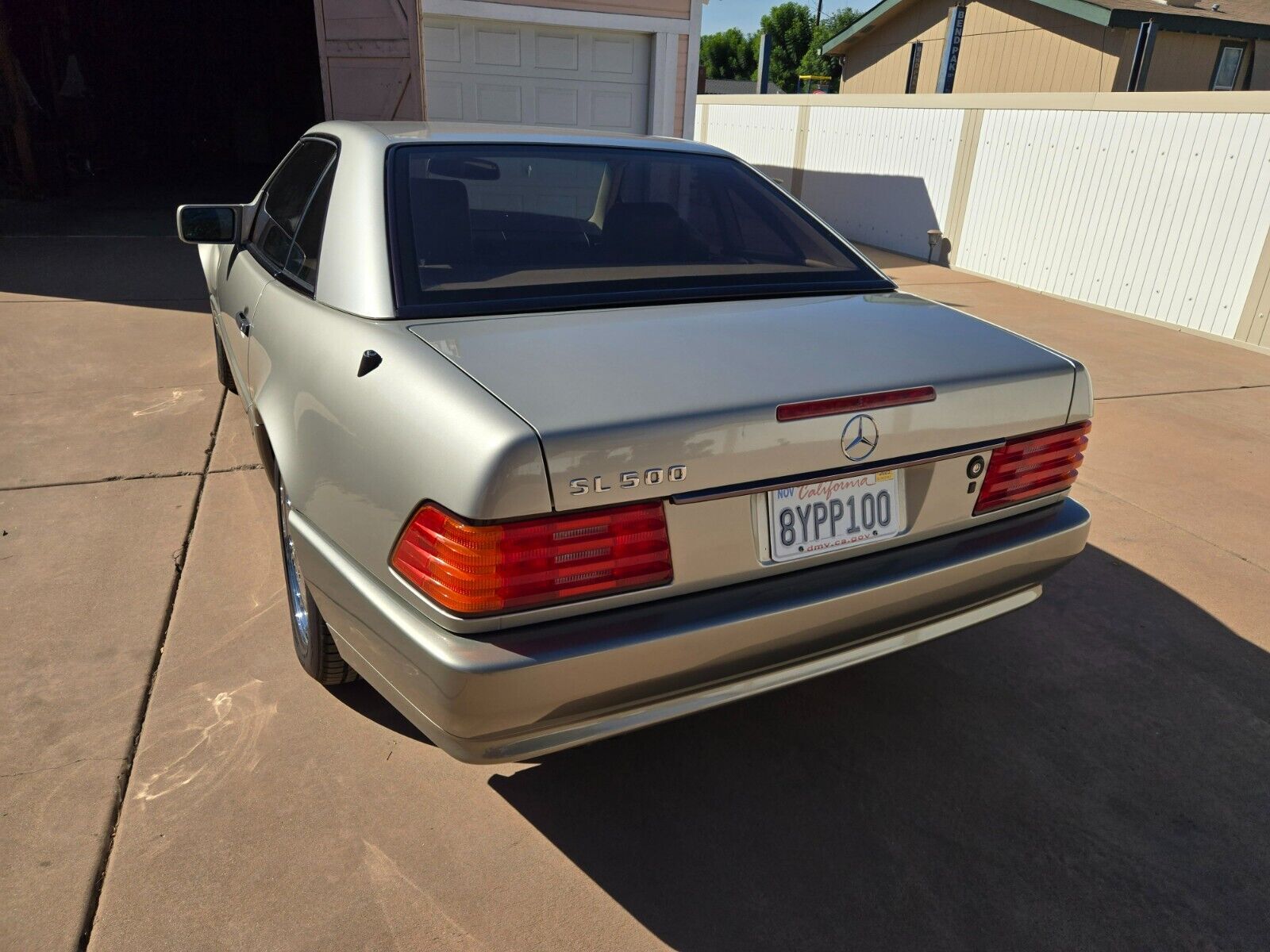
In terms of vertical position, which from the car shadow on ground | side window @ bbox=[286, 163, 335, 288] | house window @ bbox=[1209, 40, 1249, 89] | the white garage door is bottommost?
the car shadow on ground

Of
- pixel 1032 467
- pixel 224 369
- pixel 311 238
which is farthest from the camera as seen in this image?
pixel 224 369

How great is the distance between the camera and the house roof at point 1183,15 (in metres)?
17.8

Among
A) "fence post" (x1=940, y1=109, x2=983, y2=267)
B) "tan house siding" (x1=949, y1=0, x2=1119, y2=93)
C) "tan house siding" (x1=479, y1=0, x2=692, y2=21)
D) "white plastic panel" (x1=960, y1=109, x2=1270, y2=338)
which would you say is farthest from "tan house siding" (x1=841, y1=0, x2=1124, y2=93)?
"tan house siding" (x1=479, y1=0, x2=692, y2=21)

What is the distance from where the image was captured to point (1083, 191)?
9602 millimetres

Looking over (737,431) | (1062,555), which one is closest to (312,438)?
(737,431)

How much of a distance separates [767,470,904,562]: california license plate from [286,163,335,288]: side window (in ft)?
4.90

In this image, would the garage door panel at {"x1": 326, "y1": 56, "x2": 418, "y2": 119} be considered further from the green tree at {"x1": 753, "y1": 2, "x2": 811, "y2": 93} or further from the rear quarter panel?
the green tree at {"x1": 753, "y1": 2, "x2": 811, "y2": 93}

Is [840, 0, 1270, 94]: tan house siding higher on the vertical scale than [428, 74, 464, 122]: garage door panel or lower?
higher

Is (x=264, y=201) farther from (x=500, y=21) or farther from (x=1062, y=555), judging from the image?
(x=500, y=21)

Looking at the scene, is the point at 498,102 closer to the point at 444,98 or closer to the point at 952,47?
the point at 444,98

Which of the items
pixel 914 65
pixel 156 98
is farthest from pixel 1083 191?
pixel 156 98

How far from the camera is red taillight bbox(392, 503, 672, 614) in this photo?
1.72 m

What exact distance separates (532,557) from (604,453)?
24cm

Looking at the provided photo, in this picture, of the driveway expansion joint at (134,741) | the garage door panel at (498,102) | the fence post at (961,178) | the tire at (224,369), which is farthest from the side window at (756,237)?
the fence post at (961,178)
